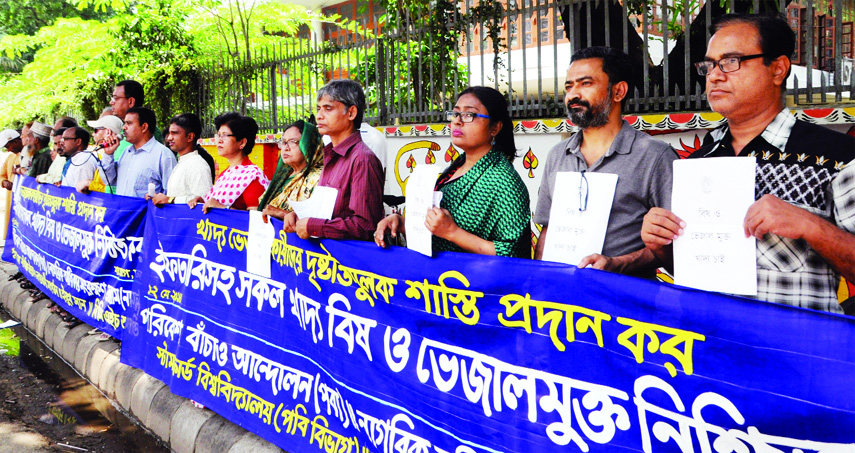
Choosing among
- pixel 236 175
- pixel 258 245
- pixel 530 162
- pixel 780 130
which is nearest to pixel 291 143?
pixel 236 175


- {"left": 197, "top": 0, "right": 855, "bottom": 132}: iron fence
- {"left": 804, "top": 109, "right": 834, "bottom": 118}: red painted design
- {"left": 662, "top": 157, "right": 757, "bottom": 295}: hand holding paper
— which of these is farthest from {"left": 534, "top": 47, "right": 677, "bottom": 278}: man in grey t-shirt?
{"left": 804, "top": 109, "right": 834, "bottom": 118}: red painted design

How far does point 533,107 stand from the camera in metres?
6.27

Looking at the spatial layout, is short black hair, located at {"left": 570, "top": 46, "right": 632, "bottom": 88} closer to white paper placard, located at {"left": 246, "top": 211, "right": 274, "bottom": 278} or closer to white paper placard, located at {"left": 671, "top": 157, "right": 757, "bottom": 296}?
white paper placard, located at {"left": 671, "top": 157, "right": 757, "bottom": 296}

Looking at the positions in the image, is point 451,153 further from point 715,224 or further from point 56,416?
point 715,224

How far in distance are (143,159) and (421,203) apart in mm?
3912

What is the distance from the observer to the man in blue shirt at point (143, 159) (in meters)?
Result: 5.73

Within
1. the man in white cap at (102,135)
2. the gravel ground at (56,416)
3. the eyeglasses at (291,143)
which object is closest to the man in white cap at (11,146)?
the man in white cap at (102,135)

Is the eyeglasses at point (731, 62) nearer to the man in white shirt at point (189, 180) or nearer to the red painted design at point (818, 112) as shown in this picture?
the red painted design at point (818, 112)

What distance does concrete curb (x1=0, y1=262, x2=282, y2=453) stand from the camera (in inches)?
147

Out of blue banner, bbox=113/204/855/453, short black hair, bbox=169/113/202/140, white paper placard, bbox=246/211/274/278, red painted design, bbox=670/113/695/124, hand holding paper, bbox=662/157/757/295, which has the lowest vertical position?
blue banner, bbox=113/204/855/453

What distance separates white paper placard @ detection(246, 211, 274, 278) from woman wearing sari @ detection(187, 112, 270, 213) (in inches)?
20.8

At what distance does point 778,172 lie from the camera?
211 centimetres

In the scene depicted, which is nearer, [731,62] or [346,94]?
[731,62]

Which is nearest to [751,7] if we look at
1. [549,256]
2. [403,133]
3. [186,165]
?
[403,133]
